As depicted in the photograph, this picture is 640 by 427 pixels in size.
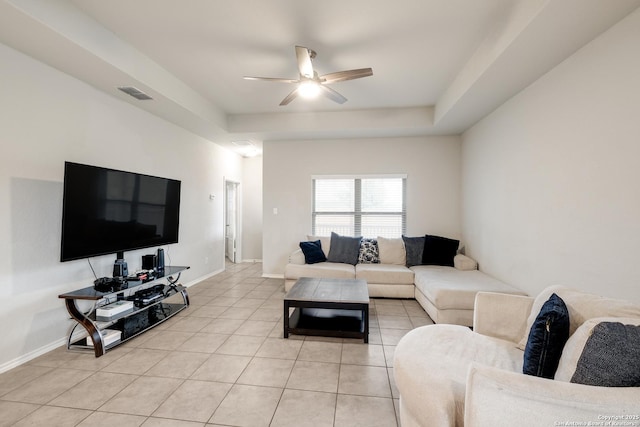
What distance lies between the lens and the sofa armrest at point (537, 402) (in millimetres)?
934

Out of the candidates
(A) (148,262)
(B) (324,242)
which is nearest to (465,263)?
(B) (324,242)

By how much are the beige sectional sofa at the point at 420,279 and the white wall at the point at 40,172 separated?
2603 mm

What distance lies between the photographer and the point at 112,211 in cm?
297

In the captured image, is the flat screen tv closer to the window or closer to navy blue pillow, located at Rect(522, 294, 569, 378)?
the window

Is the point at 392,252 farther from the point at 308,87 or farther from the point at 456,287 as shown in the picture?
the point at 308,87

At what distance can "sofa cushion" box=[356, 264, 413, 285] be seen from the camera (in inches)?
165

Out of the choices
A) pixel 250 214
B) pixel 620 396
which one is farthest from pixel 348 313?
pixel 250 214

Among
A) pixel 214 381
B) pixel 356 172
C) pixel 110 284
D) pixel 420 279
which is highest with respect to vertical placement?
pixel 356 172

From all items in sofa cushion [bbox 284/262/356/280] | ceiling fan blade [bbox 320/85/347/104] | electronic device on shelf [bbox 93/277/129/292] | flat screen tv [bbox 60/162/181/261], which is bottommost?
sofa cushion [bbox 284/262/356/280]

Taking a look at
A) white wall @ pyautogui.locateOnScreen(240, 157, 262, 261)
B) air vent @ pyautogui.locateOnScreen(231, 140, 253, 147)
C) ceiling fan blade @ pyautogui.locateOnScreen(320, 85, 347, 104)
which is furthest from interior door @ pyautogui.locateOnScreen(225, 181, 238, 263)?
ceiling fan blade @ pyautogui.locateOnScreen(320, 85, 347, 104)

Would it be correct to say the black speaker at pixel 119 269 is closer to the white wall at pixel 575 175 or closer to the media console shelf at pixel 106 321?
the media console shelf at pixel 106 321

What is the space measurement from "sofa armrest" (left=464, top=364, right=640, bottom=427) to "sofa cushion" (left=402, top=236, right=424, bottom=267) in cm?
359

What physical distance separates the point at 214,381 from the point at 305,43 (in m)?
3.12

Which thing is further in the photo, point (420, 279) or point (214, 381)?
point (420, 279)
